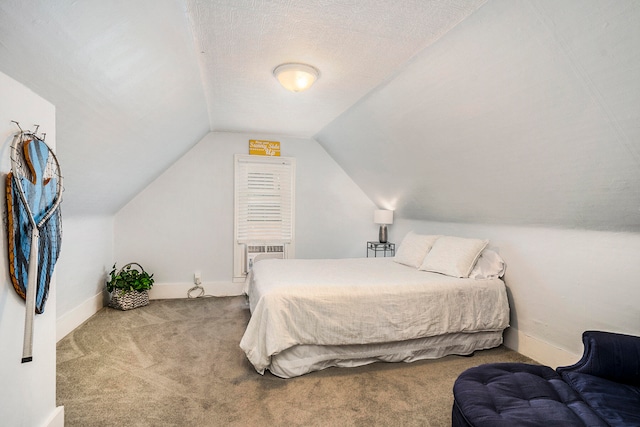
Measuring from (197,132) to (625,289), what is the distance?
13.7 feet

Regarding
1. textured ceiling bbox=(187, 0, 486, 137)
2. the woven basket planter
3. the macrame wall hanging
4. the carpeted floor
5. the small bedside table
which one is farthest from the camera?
the small bedside table

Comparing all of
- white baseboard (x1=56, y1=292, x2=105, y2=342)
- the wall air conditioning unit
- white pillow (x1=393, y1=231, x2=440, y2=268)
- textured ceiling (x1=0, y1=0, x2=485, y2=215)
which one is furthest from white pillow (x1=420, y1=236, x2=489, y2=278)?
white baseboard (x1=56, y1=292, x2=105, y2=342)

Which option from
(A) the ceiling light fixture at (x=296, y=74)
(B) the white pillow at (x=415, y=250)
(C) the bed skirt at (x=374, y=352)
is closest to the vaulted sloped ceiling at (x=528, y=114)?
(B) the white pillow at (x=415, y=250)

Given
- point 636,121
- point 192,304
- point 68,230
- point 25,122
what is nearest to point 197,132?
point 68,230

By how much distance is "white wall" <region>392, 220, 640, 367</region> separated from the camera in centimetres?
Result: 217

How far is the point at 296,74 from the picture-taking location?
8.09 ft

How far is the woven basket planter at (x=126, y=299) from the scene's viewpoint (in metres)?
3.82

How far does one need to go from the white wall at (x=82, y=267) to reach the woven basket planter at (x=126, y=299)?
0.17 m

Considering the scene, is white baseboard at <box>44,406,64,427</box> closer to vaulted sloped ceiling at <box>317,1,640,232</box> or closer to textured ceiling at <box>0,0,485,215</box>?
textured ceiling at <box>0,0,485,215</box>

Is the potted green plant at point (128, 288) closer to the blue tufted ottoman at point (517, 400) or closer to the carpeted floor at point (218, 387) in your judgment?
the carpeted floor at point (218, 387)

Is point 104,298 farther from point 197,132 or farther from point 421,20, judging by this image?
point 421,20

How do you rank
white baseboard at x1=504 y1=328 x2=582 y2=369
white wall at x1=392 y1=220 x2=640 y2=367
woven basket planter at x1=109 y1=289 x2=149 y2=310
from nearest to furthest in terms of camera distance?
white wall at x1=392 y1=220 x2=640 y2=367, white baseboard at x1=504 y1=328 x2=582 y2=369, woven basket planter at x1=109 y1=289 x2=149 y2=310

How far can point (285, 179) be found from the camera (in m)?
4.80

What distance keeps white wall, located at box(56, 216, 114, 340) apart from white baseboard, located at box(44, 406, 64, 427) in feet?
5.27
